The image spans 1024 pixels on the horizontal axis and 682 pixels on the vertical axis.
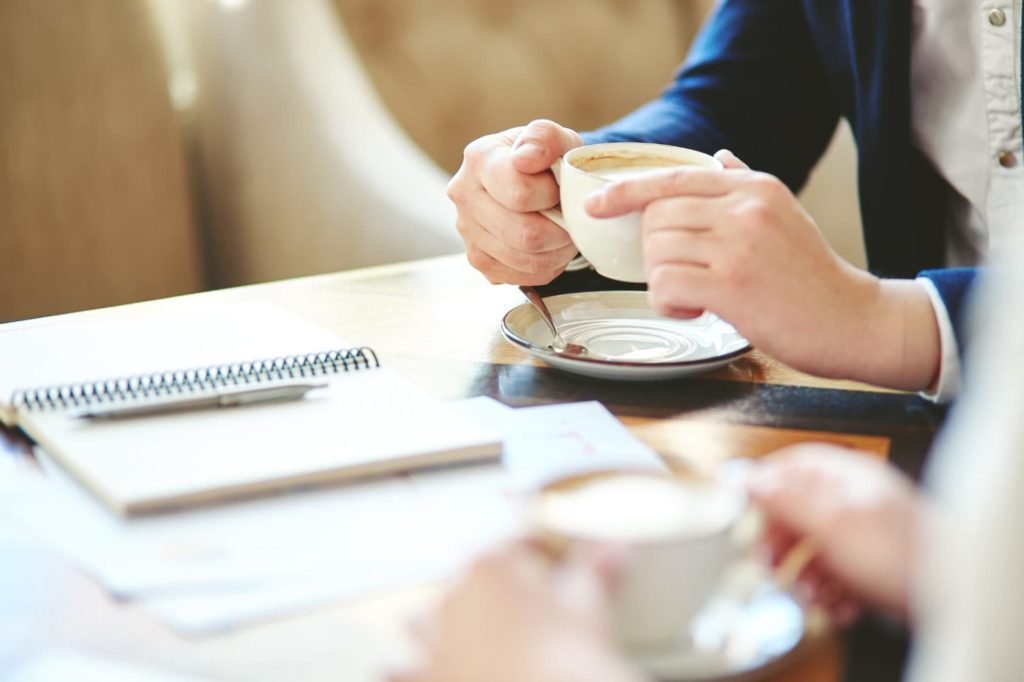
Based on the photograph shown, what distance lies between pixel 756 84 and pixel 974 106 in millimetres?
280

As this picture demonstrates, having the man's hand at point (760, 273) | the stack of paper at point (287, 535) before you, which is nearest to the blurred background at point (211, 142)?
the man's hand at point (760, 273)

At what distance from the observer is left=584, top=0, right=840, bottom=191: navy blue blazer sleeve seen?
4.29 feet

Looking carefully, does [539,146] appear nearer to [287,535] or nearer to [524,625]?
[287,535]

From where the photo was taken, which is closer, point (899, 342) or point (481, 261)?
point (899, 342)

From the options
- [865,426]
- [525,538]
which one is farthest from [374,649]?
[865,426]

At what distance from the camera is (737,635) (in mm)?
457

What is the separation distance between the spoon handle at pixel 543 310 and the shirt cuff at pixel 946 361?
0.85ft

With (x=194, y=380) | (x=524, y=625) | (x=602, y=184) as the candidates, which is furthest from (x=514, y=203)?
(x=524, y=625)

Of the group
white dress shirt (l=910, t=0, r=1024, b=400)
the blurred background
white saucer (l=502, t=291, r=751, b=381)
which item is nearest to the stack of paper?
white saucer (l=502, t=291, r=751, b=381)

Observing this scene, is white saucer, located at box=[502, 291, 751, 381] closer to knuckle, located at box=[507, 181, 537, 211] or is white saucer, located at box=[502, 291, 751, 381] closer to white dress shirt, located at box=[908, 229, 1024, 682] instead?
knuckle, located at box=[507, 181, 537, 211]

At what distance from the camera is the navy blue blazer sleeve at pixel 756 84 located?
1.31 metres

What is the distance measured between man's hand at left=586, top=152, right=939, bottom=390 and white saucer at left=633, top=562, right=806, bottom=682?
0.84 feet

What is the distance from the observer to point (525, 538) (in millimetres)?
439

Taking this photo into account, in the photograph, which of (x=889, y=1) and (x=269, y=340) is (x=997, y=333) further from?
(x=889, y=1)
